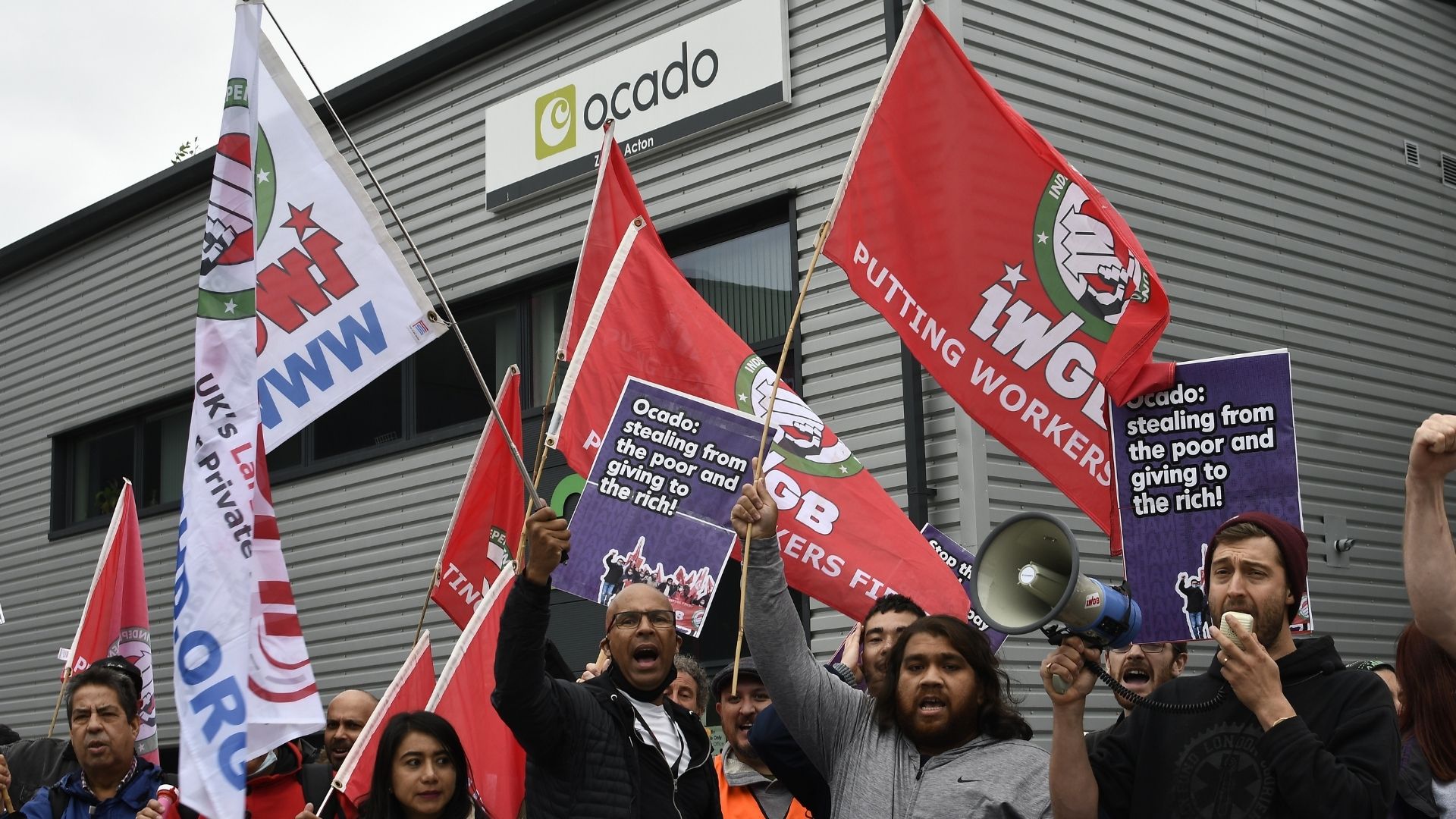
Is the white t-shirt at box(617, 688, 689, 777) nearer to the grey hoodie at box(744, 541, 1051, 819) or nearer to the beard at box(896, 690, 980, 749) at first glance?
the grey hoodie at box(744, 541, 1051, 819)

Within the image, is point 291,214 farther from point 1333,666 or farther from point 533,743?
point 1333,666

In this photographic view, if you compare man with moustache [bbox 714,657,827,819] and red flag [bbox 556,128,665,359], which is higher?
red flag [bbox 556,128,665,359]

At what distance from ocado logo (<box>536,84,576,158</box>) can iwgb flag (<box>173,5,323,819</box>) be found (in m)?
7.73

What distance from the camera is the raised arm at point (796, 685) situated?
4727 mm

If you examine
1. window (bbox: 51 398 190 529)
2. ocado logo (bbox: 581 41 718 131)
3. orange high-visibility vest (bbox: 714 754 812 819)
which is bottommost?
orange high-visibility vest (bbox: 714 754 812 819)

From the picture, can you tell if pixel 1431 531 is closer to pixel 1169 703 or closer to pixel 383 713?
pixel 1169 703

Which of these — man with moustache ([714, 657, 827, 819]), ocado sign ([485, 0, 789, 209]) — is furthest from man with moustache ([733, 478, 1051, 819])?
ocado sign ([485, 0, 789, 209])

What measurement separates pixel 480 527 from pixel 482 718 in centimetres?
243

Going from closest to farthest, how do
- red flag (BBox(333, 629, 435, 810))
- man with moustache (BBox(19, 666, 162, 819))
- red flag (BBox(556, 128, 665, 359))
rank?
red flag (BBox(333, 629, 435, 810)), man with moustache (BBox(19, 666, 162, 819)), red flag (BBox(556, 128, 665, 359))

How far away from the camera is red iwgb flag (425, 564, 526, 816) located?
607cm

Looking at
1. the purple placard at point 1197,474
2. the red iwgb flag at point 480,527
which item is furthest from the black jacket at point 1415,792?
the red iwgb flag at point 480,527

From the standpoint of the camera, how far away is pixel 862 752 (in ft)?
15.1

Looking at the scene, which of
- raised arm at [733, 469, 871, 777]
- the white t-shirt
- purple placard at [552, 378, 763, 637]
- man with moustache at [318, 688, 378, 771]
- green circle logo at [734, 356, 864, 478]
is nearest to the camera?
raised arm at [733, 469, 871, 777]

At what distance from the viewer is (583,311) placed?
808 centimetres
